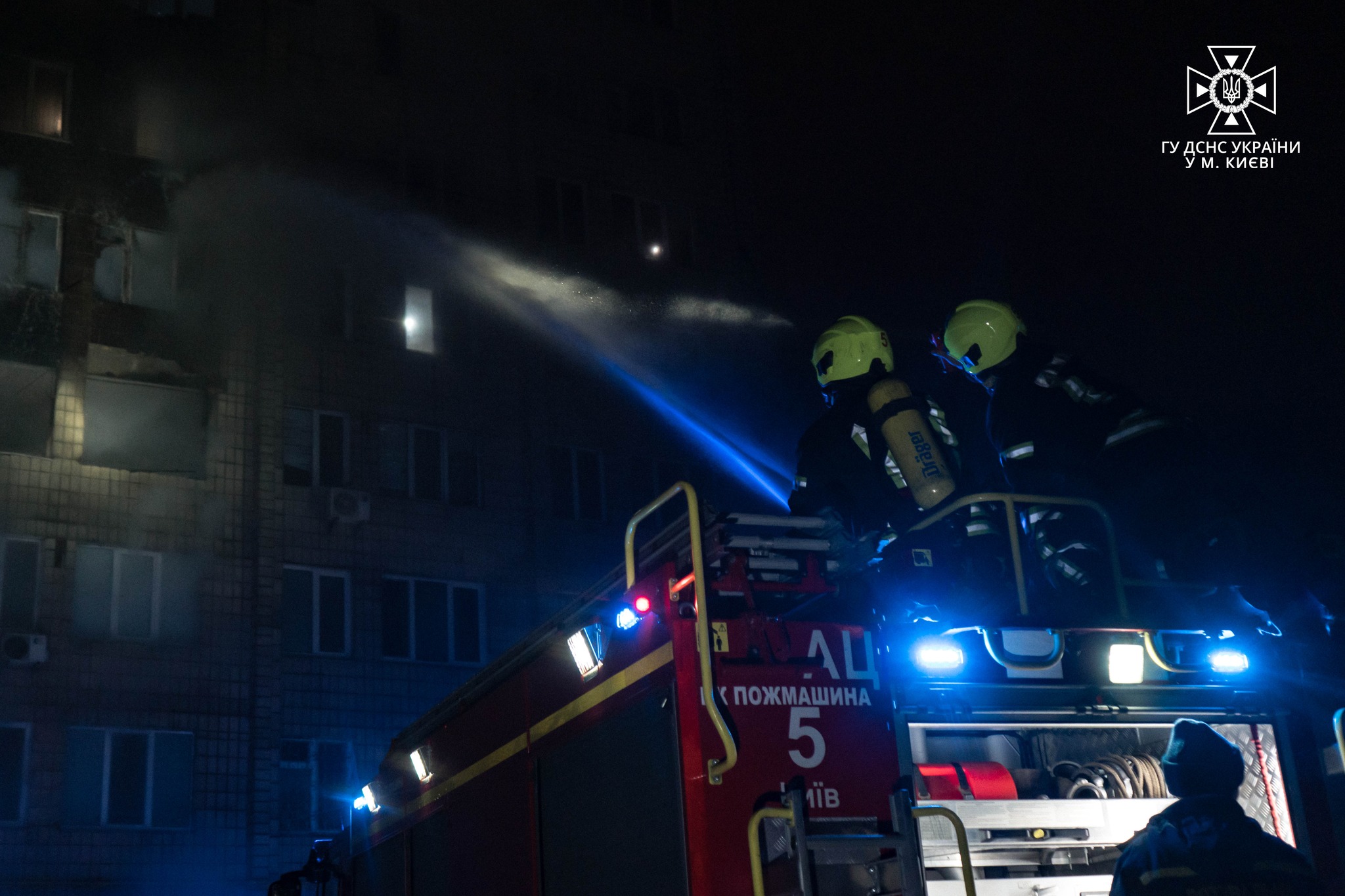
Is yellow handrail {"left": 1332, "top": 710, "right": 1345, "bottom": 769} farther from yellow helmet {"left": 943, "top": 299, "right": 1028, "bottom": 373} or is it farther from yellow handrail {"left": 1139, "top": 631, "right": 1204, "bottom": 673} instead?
yellow helmet {"left": 943, "top": 299, "right": 1028, "bottom": 373}

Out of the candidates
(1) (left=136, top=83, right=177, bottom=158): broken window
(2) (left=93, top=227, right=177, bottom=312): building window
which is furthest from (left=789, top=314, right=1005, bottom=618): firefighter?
(1) (left=136, top=83, right=177, bottom=158): broken window

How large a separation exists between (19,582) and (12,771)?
2483 mm

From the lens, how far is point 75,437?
18094 millimetres

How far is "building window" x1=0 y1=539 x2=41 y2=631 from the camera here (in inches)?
669

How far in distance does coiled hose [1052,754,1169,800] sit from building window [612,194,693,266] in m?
19.9

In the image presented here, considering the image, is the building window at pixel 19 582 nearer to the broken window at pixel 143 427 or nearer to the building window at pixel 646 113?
the broken window at pixel 143 427

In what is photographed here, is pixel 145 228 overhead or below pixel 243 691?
overhead

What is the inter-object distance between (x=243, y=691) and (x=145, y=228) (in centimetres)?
720

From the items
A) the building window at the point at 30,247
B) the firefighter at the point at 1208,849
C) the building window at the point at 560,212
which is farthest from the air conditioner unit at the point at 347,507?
the firefighter at the point at 1208,849

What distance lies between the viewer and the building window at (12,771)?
16.1m

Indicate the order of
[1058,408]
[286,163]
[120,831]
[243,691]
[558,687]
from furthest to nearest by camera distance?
[286,163], [243,691], [120,831], [1058,408], [558,687]

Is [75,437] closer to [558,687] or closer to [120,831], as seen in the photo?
[120,831]

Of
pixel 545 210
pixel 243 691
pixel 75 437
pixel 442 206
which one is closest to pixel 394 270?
pixel 442 206

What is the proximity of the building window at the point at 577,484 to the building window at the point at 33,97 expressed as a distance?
367 inches
